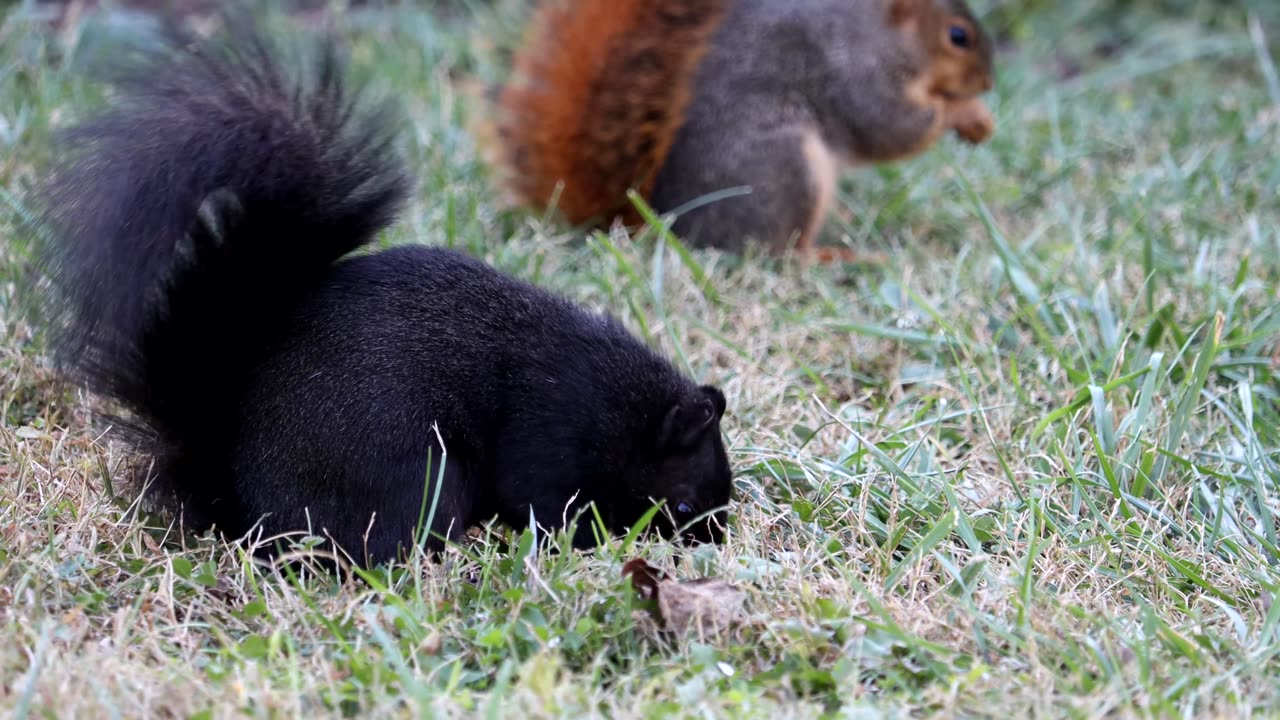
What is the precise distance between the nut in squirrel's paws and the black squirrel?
246 centimetres

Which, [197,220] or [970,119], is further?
[970,119]

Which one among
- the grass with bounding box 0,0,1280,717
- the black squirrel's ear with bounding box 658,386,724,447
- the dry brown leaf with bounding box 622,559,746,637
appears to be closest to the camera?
the grass with bounding box 0,0,1280,717

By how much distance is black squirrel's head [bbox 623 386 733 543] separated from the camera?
2414mm

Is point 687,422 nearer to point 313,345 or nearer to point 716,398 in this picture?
point 716,398

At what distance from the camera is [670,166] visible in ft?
13.4

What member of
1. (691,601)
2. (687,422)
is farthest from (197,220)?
(691,601)

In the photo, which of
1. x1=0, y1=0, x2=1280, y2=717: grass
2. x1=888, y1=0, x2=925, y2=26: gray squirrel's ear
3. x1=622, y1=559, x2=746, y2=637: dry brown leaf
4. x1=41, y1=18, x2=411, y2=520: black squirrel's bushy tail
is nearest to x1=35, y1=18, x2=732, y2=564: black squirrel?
x1=41, y1=18, x2=411, y2=520: black squirrel's bushy tail

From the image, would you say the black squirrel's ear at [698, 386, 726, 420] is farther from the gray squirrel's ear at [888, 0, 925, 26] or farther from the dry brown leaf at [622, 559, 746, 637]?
the gray squirrel's ear at [888, 0, 925, 26]

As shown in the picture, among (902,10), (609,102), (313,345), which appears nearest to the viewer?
(313,345)

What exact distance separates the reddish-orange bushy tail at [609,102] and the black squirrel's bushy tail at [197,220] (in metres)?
1.68

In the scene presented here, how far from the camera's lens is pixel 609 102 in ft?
13.3

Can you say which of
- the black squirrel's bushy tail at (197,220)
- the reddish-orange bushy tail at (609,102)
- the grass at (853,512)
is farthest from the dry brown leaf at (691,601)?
the reddish-orange bushy tail at (609,102)

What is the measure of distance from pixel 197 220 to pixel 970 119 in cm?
312

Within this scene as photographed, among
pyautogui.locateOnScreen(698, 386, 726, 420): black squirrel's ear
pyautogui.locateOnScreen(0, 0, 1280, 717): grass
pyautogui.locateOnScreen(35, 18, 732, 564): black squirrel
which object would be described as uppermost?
pyautogui.locateOnScreen(35, 18, 732, 564): black squirrel
